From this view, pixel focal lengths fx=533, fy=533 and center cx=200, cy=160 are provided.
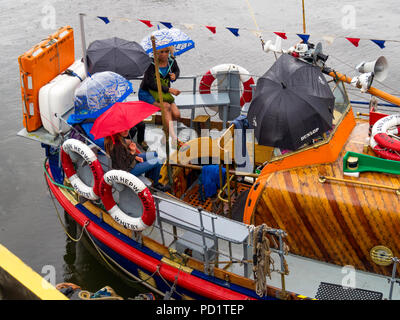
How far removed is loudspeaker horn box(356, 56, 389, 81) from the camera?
8.11 metres

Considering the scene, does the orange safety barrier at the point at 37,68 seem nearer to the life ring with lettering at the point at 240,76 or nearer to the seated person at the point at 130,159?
the seated person at the point at 130,159

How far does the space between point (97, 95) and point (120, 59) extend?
5.02 feet

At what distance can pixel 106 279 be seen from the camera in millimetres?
10367

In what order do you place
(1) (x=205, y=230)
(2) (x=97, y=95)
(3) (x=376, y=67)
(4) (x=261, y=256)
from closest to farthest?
(4) (x=261, y=256) → (1) (x=205, y=230) → (3) (x=376, y=67) → (2) (x=97, y=95)

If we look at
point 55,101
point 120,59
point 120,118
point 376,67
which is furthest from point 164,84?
point 376,67

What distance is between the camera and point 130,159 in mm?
8469

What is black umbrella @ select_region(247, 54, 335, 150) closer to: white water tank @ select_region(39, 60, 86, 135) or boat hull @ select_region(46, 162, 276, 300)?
boat hull @ select_region(46, 162, 276, 300)

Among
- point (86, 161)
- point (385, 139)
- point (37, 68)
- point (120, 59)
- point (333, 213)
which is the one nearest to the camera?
point (333, 213)

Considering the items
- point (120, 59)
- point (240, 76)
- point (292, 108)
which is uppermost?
point (292, 108)

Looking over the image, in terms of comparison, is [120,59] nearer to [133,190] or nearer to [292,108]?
[133,190]

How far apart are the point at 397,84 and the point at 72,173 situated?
1100 centimetres
